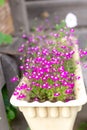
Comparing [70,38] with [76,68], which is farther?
[70,38]

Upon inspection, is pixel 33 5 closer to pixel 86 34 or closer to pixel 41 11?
pixel 41 11

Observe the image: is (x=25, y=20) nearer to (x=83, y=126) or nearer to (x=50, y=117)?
(x=83, y=126)

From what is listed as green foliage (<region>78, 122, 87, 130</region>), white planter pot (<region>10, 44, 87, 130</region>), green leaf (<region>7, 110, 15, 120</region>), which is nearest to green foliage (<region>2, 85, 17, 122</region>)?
green leaf (<region>7, 110, 15, 120</region>)

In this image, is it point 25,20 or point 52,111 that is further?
point 25,20

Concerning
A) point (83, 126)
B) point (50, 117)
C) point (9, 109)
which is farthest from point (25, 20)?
point (50, 117)

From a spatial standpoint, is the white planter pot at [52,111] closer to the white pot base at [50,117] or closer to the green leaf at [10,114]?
the white pot base at [50,117]

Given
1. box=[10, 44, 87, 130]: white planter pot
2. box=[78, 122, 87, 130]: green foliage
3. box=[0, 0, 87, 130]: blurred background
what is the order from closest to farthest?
box=[10, 44, 87, 130]: white planter pot → box=[78, 122, 87, 130]: green foliage → box=[0, 0, 87, 130]: blurred background

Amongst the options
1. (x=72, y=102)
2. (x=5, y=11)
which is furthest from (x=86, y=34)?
(x=72, y=102)

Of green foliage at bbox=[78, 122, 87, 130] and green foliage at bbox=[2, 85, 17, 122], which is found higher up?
green foliage at bbox=[2, 85, 17, 122]

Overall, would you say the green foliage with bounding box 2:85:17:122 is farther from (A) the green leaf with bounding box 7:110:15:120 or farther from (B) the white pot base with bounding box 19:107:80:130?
(B) the white pot base with bounding box 19:107:80:130
